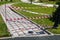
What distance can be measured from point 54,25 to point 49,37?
3.88 metres

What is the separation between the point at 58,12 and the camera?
24.6 meters

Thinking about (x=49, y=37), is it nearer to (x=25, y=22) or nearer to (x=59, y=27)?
(x=59, y=27)

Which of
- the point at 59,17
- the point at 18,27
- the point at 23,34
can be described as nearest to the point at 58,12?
the point at 59,17

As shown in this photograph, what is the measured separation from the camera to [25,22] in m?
22.7

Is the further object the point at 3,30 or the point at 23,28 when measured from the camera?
the point at 23,28

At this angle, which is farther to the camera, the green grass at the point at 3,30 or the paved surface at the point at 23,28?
the paved surface at the point at 23,28

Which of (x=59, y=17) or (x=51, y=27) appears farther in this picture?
(x=59, y=17)

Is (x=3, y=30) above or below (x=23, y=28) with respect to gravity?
above

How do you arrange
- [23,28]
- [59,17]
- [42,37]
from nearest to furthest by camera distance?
[42,37] < [23,28] < [59,17]

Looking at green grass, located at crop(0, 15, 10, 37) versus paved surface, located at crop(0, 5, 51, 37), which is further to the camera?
paved surface, located at crop(0, 5, 51, 37)

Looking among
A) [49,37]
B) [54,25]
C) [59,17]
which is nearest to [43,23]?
[54,25]

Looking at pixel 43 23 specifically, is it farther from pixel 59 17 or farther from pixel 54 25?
pixel 59 17

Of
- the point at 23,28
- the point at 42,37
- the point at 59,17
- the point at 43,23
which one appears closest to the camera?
the point at 42,37

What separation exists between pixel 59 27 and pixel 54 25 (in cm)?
77
